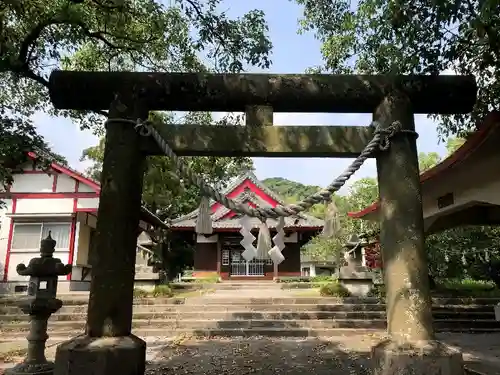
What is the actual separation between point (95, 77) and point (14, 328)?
9.29 meters

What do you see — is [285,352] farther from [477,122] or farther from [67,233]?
[67,233]

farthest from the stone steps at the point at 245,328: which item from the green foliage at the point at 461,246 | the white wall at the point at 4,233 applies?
the white wall at the point at 4,233

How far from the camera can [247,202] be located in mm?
23359

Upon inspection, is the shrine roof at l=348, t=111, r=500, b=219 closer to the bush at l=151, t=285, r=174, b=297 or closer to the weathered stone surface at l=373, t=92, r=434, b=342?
the weathered stone surface at l=373, t=92, r=434, b=342

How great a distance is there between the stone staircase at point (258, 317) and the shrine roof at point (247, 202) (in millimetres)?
9473

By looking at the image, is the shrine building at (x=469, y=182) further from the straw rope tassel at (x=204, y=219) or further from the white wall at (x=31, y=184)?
the white wall at (x=31, y=184)

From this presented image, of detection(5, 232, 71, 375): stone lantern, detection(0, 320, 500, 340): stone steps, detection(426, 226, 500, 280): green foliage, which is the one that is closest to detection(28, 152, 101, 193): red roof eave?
detection(0, 320, 500, 340): stone steps

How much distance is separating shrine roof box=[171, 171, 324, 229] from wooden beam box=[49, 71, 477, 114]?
17.5 metres

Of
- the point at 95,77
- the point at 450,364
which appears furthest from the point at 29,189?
the point at 450,364

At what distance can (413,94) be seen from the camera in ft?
14.2

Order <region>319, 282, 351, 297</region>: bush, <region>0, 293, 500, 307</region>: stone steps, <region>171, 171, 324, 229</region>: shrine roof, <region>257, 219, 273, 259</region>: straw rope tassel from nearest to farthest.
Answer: <region>257, 219, 273, 259</region>: straw rope tassel
<region>0, 293, 500, 307</region>: stone steps
<region>319, 282, 351, 297</region>: bush
<region>171, 171, 324, 229</region>: shrine roof

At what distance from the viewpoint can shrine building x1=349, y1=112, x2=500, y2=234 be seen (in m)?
5.57

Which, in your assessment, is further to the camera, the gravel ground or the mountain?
the mountain

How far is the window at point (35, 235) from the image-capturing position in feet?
58.6
